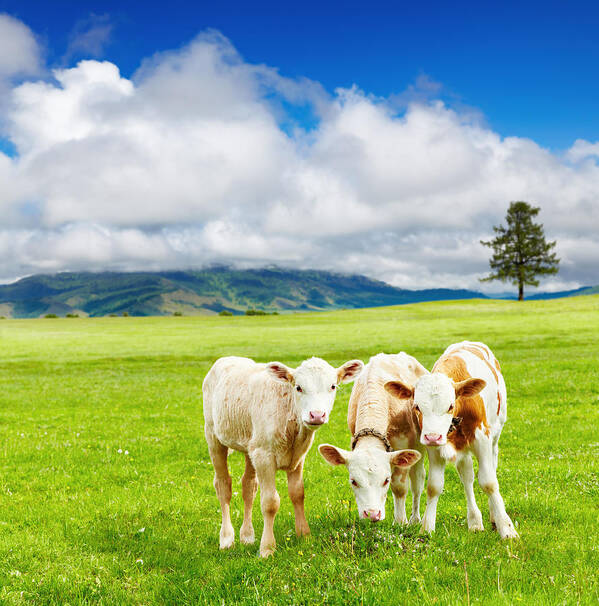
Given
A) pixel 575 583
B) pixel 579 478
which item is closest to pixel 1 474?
pixel 575 583

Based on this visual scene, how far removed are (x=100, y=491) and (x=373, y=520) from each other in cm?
789

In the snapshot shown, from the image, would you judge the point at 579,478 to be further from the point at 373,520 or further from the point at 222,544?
Result: the point at 222,544

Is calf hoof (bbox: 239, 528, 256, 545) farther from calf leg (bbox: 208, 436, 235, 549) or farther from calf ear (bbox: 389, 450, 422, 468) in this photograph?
calf ear (bbox: 389, 450, 422, 468)

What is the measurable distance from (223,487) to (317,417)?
11.4ft

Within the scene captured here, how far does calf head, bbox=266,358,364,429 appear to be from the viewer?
7.18m

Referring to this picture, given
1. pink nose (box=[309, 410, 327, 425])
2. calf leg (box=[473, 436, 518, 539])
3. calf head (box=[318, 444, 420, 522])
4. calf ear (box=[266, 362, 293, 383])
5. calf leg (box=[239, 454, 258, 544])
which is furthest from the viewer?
calf leg (box=[239, 454, 258, 544])

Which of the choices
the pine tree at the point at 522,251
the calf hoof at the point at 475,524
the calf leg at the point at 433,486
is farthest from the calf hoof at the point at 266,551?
the pine tree at the point at 522,251

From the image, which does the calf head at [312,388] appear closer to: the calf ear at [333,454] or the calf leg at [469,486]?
the calf ear at [333,454]

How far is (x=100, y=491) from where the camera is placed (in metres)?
12.0

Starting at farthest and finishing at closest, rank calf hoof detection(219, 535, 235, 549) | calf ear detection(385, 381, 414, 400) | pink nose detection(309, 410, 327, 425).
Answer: calf hoof detection(219, 535, 235, 549)
calf ear detection(385, 381, 414, 400)
pink nose detection(309, 410, 327, 425)

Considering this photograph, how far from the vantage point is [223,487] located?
9430mm

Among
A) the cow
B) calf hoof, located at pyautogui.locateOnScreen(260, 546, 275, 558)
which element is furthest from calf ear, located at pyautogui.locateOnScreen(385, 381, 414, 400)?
calf hoof, located at pyautogui.locateOnScreen(260, 546, 275, 558)

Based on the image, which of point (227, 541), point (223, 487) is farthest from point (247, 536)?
point (223, 487)

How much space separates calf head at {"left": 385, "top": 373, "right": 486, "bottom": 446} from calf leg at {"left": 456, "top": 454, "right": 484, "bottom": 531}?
1.00 metres
